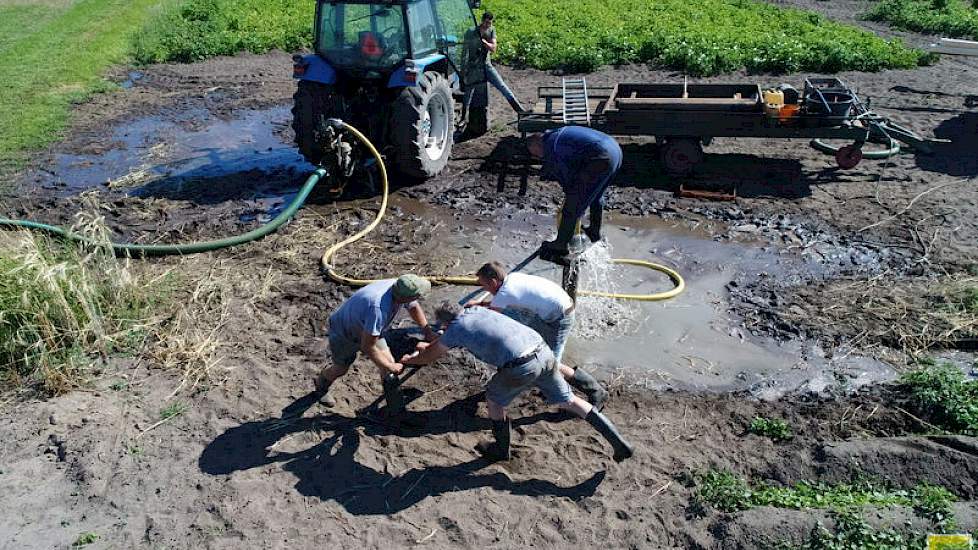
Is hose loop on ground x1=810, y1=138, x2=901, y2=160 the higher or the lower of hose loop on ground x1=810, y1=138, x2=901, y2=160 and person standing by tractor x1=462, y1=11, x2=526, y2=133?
the lower

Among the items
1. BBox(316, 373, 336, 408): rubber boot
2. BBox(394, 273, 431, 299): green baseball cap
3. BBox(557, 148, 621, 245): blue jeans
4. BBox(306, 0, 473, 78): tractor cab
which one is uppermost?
BBox(306, 0, 473, 78): tractor cab

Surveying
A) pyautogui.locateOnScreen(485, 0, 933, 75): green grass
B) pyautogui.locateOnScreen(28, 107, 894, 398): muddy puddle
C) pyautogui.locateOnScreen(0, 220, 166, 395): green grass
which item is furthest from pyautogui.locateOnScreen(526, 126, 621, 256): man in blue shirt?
pyautogui.locateOnScreen(485, 0, 933, 75): green grass

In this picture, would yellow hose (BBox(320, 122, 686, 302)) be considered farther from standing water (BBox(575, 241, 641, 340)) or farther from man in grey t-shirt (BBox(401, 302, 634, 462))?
man in grey t-shirt (BBox(401, 302, 634, 462))

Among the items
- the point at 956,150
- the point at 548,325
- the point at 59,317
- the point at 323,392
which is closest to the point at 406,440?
the point at 323,392

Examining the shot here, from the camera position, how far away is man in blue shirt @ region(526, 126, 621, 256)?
6.77 meters

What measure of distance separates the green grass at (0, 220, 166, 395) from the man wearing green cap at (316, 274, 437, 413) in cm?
221

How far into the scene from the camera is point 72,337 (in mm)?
6434

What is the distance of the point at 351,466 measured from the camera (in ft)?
18.0

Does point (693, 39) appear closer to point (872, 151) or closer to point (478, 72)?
point (872, 151)

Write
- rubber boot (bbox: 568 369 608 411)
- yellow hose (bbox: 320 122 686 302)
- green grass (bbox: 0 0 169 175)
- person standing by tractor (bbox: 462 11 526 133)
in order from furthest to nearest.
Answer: green grass (bbox: 0 0 169 175), person standing by tractor (bbox: 462 11 526 133), yellow hose (bbox: 320 122 686 302), rubber boot (bbox: 568 369 608 411)

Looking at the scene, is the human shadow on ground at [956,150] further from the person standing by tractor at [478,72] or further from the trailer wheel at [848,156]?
the person standing by tractor at [478,72]

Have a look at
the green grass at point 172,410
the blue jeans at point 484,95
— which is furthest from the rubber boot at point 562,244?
the blue jeans at point 484,95

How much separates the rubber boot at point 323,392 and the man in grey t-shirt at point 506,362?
0.92 meters

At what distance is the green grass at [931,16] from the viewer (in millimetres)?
17000
